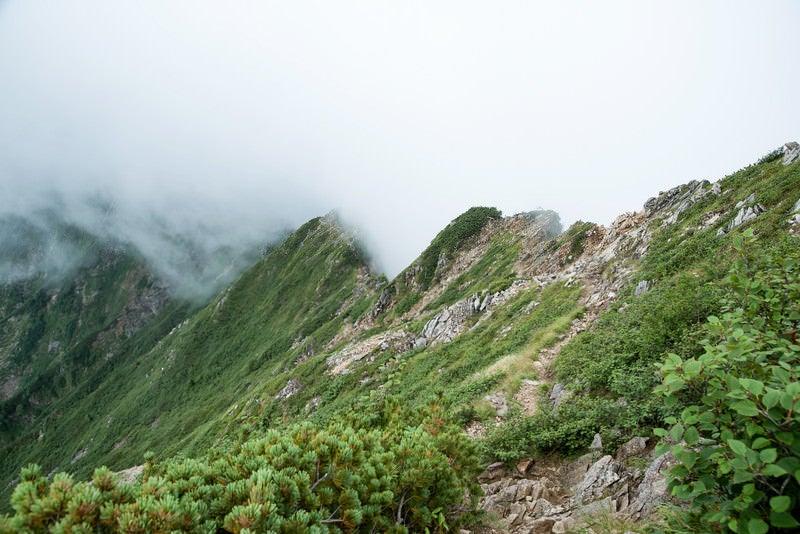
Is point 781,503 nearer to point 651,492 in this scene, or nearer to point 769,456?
point 769,456

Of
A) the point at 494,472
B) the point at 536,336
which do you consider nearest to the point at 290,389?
the point at 536,336

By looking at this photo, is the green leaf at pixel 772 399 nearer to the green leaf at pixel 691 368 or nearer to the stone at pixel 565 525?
the green leaf at pixel 691 368

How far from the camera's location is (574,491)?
742 cm

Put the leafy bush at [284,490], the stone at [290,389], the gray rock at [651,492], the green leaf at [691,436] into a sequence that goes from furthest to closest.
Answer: the stone at [290,389] → the gray rock at [651,492] → the leafy bush at [284,490] → the green leaf at [691,436]

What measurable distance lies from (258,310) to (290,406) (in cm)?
10805

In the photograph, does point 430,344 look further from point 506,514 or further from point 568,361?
point 506,514

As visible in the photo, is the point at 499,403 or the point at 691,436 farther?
the point at 499,403

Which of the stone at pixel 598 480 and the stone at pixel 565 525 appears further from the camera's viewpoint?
the stone at pixel 598 480

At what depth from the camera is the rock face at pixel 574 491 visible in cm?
604

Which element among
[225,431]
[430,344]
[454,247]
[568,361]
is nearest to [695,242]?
[568,361]

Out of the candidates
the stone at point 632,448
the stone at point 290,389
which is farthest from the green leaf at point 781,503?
the stone at point 290,389

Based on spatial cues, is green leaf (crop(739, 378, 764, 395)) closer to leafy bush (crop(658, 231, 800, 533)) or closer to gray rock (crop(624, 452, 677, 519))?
leafy bush (crop(658, 231, 800, 533))

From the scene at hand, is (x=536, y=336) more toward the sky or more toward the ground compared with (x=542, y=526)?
more toward the ground

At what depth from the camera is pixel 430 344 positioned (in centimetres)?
4000
